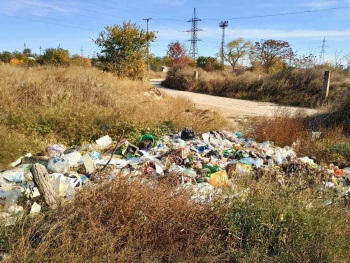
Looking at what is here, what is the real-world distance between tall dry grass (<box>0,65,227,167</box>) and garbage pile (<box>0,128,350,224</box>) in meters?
0.66

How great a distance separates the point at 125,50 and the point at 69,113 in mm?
9420

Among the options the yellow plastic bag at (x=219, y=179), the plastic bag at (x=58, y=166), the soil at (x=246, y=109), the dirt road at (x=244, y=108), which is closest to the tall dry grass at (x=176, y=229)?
the yellow plastic bag at (x=219, y=179)

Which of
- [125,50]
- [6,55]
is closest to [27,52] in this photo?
[6,55]

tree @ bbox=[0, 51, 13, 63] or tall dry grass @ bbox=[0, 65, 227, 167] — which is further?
tree @ bbox=[0, 51, 13, 63]

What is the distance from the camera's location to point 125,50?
52.7 ft

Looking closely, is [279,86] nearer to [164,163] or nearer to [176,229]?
[164,163]

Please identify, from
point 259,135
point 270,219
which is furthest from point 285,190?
point 259,135

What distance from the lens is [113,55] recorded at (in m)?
16.4

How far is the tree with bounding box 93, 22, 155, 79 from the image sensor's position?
1599 centimetres

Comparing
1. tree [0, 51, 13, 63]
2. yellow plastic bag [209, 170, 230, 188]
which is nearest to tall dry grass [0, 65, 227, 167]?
yellow plastic bag [209, 170, 230, 188]

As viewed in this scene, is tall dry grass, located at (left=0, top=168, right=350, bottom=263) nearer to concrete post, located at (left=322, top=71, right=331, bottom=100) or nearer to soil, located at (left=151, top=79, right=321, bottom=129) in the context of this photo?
soil, located at (left=151, top=79, right=321, bottom=129)

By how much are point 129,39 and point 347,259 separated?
1520 centimetres

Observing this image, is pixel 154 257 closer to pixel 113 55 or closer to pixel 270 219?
pixel 270 219

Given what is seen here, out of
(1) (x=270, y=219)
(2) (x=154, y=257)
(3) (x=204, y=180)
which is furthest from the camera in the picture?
(3) (x=204, y=180)
